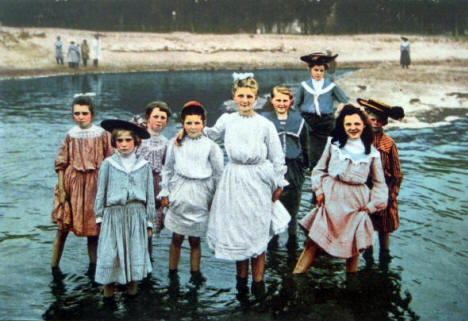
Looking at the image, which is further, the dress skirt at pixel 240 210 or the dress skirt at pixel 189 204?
the dress skirt at pixel 189 204

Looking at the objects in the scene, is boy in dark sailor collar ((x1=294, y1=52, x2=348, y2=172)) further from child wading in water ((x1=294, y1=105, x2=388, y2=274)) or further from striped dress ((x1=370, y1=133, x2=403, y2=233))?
child wading in water ((x1=294, y1=105, x2=388, y2=274))

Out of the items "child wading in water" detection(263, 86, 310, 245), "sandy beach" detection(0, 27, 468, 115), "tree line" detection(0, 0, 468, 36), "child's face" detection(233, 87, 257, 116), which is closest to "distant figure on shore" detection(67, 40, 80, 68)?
"sandy beach" detection(0, 27, 468, 115)

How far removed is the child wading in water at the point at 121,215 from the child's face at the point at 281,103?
5.21ft

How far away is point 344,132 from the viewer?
4730 mm

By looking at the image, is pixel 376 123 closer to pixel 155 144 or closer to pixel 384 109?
pixel 384 109

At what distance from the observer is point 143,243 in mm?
4320

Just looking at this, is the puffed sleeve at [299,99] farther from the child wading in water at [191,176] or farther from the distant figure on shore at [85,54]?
the distant figure on shore at [85,54]

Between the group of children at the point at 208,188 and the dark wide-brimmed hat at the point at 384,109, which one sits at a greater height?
the dark wide-brimmed hat at the point at 384,109

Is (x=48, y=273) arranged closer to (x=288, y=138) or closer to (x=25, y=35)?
(x=288, y=138)

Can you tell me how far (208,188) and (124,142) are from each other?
33.1 inches

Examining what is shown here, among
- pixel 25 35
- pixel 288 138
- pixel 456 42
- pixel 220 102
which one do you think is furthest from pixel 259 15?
pixel 288 138

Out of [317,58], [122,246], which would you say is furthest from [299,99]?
[122,246]

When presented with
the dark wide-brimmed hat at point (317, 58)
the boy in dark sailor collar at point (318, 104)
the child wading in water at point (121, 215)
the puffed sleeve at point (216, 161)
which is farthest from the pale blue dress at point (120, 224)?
the boy in dark sailor collar at point (318, 104)

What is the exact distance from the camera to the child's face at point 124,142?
14.1 ft
